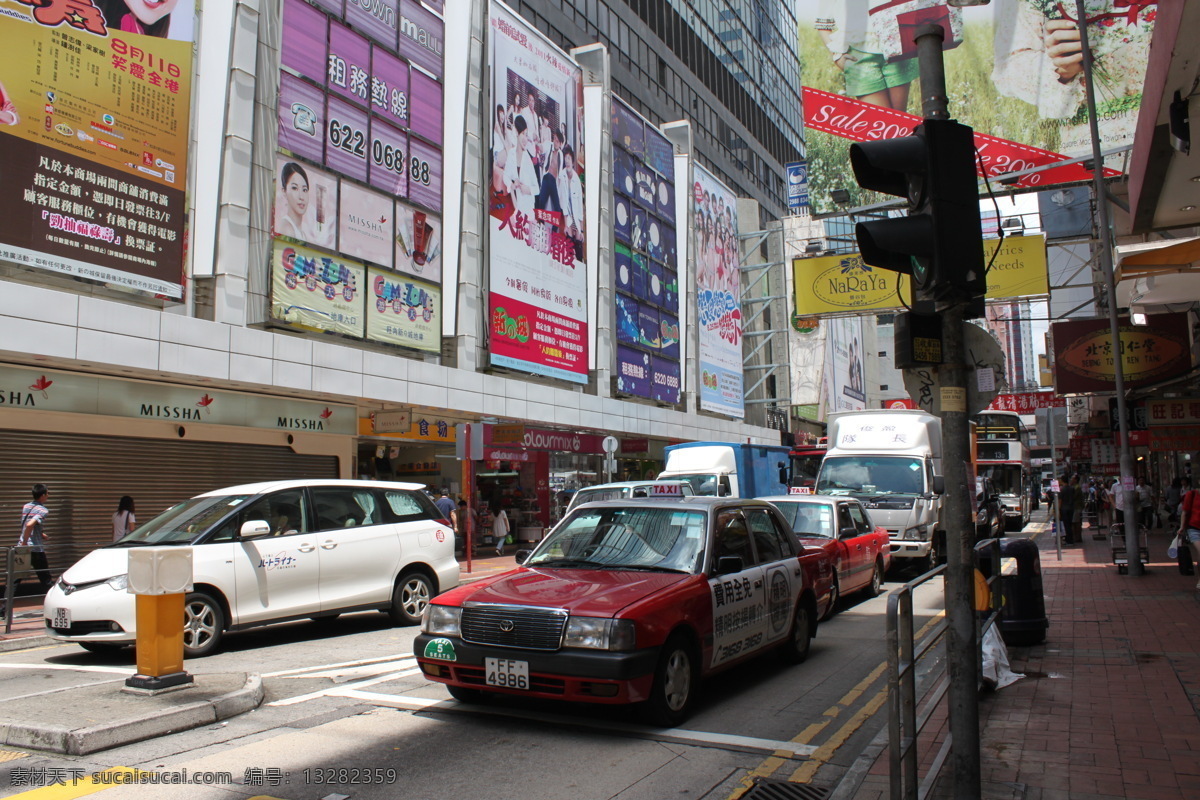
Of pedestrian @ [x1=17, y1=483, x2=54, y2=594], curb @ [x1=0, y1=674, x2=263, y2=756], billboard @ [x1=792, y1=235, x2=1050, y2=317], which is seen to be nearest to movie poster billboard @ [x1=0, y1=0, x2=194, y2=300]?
pedestrian @ [x1=17, y1=483, x2=54, y2=594]

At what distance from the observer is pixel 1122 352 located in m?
17.9

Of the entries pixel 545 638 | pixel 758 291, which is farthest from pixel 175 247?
pixel 758 291

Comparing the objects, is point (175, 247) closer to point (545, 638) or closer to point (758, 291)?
point (545, 638)

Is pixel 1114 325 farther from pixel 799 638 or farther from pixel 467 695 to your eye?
pixel 467 695

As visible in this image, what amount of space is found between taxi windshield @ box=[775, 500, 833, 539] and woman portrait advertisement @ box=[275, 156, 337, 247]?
12.3m

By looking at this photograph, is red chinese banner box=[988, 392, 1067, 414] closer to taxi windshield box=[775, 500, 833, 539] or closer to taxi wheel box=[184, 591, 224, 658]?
taxi windshield box=[775, 500, 833, 539]

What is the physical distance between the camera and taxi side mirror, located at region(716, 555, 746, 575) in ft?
23.1

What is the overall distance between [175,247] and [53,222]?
2.31 meters

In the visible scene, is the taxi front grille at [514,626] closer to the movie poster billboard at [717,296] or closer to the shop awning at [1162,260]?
the shop awning at [1162,260]

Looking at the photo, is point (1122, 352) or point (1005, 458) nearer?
point (1122, 352)

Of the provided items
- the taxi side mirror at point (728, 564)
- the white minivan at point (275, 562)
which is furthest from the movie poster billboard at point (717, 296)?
the taxi side mirror at point (728, 564)

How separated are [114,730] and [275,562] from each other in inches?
162

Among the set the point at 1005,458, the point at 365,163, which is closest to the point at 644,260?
the point at 1005,458

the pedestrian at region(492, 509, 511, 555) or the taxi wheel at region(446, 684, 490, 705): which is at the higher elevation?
the pedestrian at region(492, 509, 511, 555)
